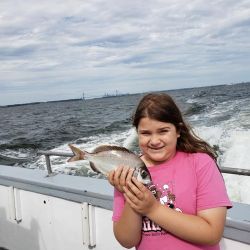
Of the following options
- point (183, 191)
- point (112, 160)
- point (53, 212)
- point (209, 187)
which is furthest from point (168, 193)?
point (53, 212)

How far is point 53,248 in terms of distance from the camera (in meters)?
3.47

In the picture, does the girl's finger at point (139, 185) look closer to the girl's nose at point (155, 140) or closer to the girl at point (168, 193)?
the girl at point (168, 193)

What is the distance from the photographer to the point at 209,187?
161cm

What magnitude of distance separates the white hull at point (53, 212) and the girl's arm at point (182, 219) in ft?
2.76

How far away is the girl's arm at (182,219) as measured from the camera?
4.95 ft

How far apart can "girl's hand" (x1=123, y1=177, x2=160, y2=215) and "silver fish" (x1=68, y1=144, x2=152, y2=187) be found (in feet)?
0.11

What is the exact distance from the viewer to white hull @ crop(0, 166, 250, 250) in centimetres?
302

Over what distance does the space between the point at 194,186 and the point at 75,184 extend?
5.69 ft

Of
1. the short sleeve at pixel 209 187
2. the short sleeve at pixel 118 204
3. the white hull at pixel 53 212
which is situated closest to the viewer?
the short sleeve at pixel 209 187

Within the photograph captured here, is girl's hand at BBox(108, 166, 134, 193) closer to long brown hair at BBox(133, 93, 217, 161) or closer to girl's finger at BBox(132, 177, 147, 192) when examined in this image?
girl's finger at BBox(132, 177, 147, 192)

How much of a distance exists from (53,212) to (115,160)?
1.95 metres

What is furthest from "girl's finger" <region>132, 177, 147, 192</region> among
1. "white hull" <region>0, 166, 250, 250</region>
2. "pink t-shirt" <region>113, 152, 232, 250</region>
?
"white hull" <region>0, 166, 250, 250</region>

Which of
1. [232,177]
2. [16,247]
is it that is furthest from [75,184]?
[232,177]

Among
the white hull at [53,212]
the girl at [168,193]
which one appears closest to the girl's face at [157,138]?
the girl at [168,193]
